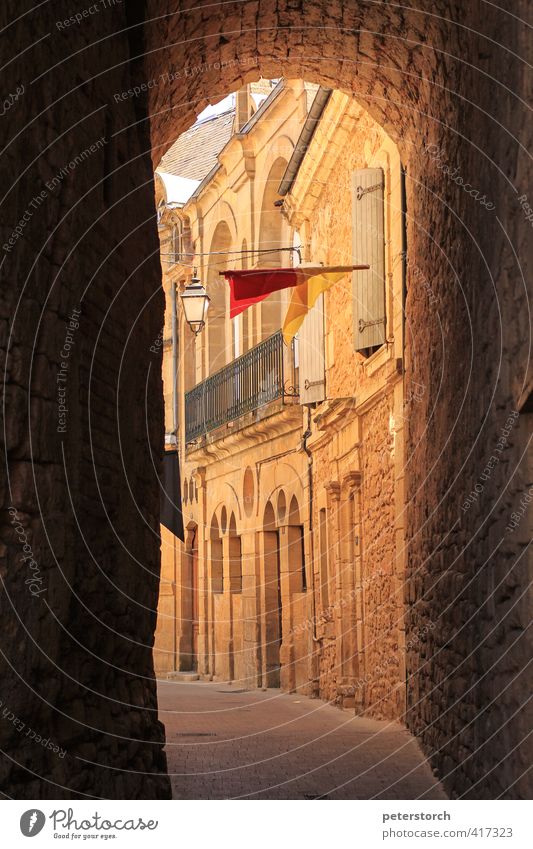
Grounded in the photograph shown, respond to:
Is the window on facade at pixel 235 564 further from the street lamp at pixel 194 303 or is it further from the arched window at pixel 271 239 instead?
the street lamp at pixel 194 303

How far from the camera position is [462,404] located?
328 inches

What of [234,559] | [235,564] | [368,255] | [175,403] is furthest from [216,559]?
[368,255]

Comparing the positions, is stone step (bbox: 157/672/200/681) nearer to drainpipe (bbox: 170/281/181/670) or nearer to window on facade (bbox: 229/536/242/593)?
drainpipe (bbox: 170/281/181/670)

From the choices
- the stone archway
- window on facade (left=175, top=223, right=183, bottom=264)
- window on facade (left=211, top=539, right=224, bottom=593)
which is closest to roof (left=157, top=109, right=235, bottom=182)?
window on facade (left=175, top=223, right=183, bottom=264)

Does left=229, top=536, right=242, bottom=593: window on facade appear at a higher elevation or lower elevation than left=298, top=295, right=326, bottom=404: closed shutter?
lower

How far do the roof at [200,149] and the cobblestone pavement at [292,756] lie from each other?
17.5 metres

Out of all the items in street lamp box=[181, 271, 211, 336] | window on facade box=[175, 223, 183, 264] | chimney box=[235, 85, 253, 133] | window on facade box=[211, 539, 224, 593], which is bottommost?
window on facade box=[211, 539, 224, 593]

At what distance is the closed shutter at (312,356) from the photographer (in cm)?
1759

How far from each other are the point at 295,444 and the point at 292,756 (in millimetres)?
10065

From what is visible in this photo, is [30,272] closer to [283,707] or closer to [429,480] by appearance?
[429,480]

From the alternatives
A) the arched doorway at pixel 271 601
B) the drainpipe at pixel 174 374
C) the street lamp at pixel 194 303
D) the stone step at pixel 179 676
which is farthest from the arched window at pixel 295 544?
the drainpipe at pixel 174 374

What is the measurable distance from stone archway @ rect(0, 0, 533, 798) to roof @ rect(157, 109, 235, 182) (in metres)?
19.8

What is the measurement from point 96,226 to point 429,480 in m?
3.63

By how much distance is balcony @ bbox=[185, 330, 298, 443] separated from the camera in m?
19.9
